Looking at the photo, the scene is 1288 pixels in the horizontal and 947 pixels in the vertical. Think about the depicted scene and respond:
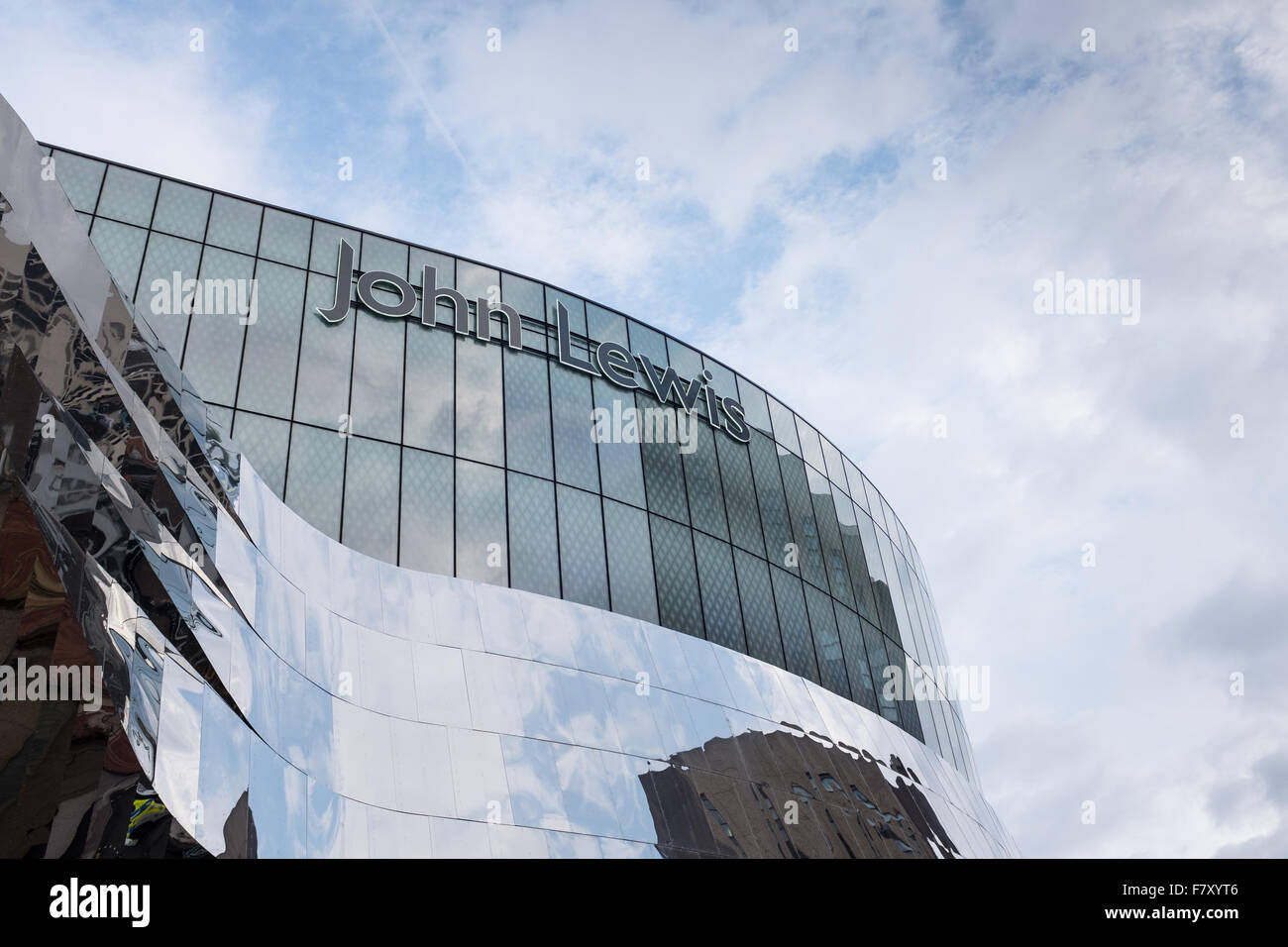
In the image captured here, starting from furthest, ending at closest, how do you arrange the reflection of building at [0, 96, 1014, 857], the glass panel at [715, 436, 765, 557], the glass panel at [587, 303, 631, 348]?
the glass panel at [587, 303, 631, 348], the glass panel at [715, 436, 765, 557], the reflection of building at [0, 96, 1014, 857]

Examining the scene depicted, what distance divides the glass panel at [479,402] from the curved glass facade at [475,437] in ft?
0.14

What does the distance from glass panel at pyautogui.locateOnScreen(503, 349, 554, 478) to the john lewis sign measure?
1.71 ft

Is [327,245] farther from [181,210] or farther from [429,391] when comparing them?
[429,391]

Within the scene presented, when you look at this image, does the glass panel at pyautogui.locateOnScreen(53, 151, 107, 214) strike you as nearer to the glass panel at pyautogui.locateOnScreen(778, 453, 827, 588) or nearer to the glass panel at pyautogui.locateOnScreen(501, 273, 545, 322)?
the glass panel at pyautogui.locateOnScreen(501, 273, 545, 322)

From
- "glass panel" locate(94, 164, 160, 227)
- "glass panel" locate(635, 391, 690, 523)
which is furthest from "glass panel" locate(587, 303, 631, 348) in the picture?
→ "glass panel" locate(94, 164, 160, 227)

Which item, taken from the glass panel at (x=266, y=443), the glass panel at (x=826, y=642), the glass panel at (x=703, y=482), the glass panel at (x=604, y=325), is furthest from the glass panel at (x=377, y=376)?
the glass panel at (x=826, y=642)

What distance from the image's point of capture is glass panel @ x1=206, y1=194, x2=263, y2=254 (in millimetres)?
21562

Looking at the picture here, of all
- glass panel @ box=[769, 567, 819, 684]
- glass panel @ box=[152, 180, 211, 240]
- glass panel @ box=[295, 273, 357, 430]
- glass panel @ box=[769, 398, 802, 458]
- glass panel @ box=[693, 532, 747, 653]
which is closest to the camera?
glass panel @ box=[295, 273, 357, 430]

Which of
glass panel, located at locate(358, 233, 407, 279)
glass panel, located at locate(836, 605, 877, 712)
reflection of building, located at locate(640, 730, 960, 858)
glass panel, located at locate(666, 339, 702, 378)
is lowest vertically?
reflection of building, located at locate(640, 730, 960, 858)

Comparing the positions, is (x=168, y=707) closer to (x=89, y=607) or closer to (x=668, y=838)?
(x=89, y=607)

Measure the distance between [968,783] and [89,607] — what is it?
2506cm

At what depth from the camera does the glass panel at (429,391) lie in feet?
68.4

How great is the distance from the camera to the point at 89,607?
9484 mm
